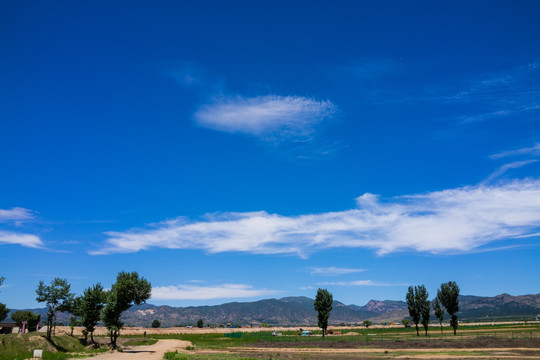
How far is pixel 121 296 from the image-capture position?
206 feet

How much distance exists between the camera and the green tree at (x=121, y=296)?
62.1 meters

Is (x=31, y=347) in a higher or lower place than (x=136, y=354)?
higher

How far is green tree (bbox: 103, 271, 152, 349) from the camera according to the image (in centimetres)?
6212

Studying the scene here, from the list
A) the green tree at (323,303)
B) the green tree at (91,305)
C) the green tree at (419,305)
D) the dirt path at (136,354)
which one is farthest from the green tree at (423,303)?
the green tree at (91,305)

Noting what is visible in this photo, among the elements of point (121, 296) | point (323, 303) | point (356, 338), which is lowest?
point (356, 338)

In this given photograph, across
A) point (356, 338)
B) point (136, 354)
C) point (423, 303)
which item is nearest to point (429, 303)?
point (423, 303)

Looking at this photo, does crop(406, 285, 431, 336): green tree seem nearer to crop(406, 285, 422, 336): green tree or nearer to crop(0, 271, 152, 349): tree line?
crop(406, 285, 422, 336): green tree

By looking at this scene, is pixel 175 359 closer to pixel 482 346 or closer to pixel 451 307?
pixel 482 346

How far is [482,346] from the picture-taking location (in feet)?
209

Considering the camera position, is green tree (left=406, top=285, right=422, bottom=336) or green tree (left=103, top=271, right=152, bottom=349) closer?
green tree (left=103, top=271, right=152, bottom=349)

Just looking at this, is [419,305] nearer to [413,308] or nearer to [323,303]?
[413,308]


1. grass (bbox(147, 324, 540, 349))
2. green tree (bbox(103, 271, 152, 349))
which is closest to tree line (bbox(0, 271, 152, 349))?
green tree (bbox(103, 271, 152, 349))

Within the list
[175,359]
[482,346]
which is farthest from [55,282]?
[482,346]

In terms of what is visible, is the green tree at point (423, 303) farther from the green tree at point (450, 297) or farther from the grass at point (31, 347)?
the grass at point (31, 347)
